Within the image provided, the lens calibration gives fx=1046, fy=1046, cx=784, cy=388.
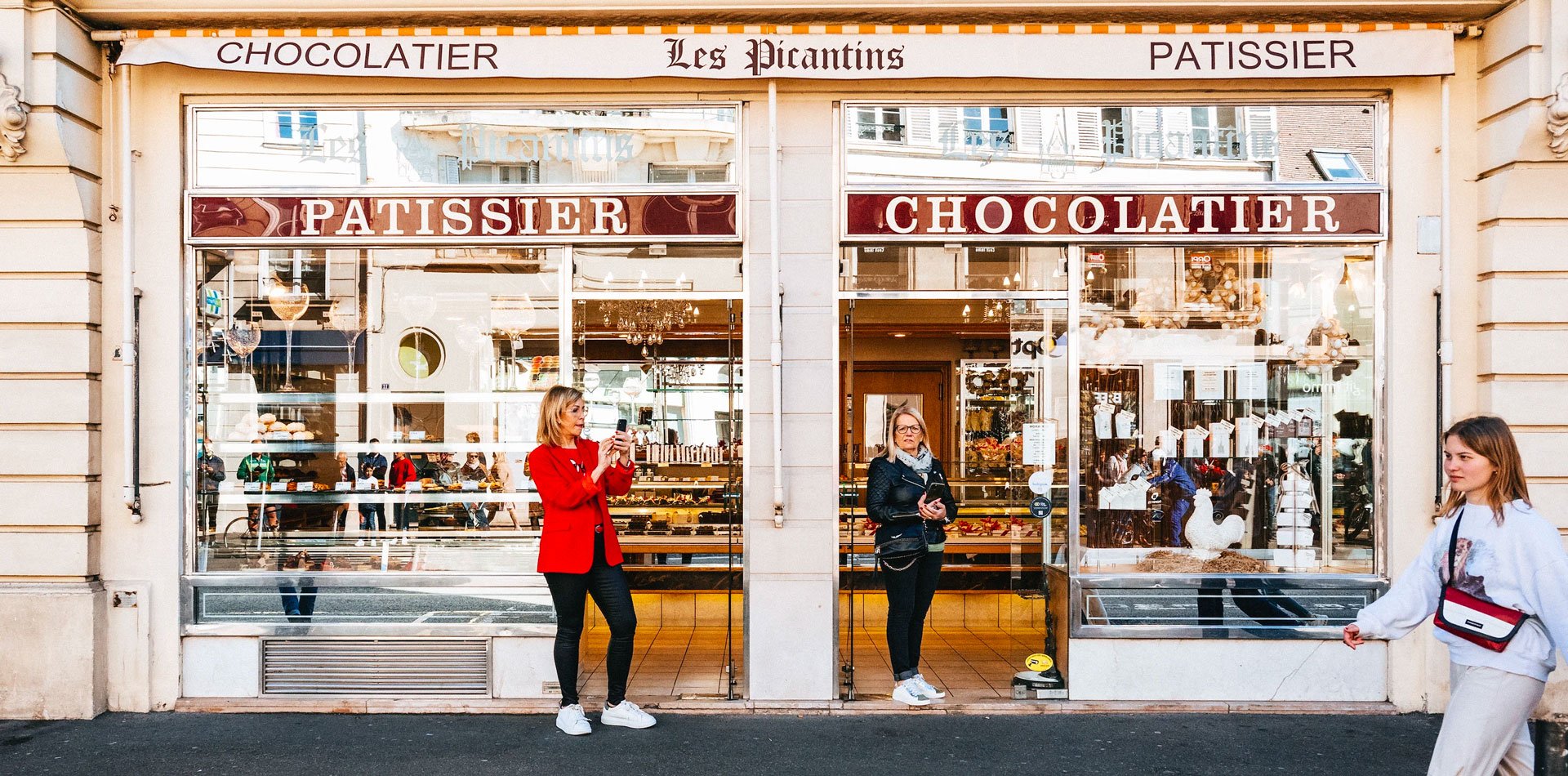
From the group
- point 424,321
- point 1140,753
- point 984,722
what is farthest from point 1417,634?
point 424,321

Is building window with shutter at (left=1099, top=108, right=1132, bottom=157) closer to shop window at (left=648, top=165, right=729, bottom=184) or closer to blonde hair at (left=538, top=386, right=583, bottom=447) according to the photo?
shop window at (left=648, top=165, right=729, bottom=184)

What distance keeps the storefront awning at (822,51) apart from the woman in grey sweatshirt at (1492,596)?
3.22m

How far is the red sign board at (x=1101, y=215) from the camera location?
6520 mm

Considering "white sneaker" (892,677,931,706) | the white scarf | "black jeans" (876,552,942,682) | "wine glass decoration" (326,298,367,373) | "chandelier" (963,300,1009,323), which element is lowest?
"white sneaker" (892,677,931,706)

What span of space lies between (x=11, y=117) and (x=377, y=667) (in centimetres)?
381

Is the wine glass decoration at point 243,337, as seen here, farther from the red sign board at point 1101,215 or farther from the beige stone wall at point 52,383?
the red sign board at point 1101,215

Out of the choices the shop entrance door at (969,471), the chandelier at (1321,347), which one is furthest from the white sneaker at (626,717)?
the chandelier at (1321,347)

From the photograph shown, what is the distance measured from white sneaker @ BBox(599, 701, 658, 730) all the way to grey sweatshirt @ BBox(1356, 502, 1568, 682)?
12.2 feet

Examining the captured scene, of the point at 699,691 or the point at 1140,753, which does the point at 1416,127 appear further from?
the point at 699,691

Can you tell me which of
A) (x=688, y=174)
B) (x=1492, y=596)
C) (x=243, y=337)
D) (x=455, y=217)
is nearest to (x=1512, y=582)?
(x=1492, y=596)

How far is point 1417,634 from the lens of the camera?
20.7ft

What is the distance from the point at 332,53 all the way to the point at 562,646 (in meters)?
3.77

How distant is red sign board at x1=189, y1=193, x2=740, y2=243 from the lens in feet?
21.4

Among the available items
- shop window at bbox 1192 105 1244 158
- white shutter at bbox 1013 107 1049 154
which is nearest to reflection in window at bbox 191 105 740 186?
white shutter at bbox 1013 107 1049 154
